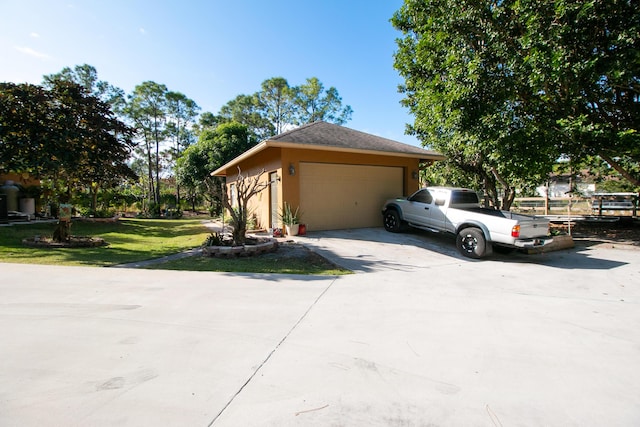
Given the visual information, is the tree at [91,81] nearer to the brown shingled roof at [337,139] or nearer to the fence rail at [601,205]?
the brown shingled roof at [337,139]

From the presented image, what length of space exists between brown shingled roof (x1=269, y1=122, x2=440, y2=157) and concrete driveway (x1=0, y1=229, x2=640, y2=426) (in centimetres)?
606

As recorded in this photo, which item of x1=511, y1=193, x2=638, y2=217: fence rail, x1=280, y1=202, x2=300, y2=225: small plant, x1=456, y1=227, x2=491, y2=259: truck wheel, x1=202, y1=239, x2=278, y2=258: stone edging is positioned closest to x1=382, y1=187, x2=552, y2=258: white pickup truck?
x1=456, y1=227, x2=491, y2=259: truck wheel

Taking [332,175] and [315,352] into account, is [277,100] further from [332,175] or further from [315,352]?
[315,352]

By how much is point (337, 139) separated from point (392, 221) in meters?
3.69

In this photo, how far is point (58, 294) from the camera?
15.4 ft

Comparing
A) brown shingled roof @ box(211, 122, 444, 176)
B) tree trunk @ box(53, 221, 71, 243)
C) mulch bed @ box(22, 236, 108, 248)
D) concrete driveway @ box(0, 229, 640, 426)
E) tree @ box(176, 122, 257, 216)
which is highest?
tree @ box(176, 122, 257, 216)

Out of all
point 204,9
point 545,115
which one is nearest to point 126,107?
point 204,9

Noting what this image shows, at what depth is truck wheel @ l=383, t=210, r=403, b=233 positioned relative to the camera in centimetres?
1091

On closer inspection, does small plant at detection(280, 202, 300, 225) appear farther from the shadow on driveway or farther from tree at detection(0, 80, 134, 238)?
tree at detection(0, 80, 134, 238)

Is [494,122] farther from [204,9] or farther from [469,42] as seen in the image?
[204,9]

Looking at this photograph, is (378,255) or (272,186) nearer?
(378,255)

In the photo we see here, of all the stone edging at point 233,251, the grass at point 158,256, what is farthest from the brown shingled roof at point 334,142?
the grass at point 158,256

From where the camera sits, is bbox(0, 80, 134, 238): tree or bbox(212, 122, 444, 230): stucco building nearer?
bbox(0, 80, 134, 238): tree

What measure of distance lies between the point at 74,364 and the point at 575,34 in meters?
12.0
